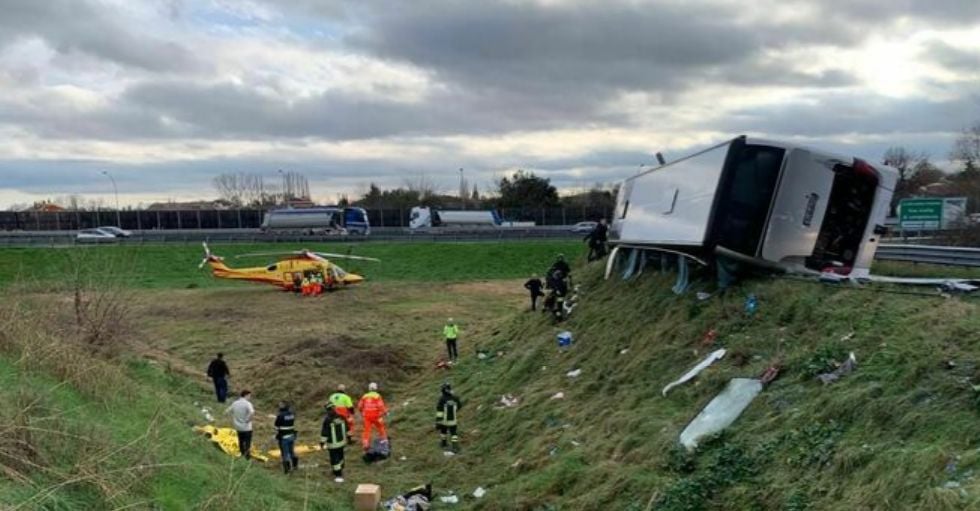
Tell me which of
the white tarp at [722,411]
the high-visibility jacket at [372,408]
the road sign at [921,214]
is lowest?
the high-visibility jacket at [372,408]

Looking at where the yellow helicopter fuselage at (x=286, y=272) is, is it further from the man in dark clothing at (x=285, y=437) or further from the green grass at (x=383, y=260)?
the man in dark clothing at (x=285, y=437)

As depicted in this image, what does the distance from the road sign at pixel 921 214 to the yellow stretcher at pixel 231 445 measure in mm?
26223

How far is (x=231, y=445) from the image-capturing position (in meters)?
11.9

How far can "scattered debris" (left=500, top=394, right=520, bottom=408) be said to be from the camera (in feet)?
42.8

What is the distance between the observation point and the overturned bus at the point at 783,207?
34.6 ft

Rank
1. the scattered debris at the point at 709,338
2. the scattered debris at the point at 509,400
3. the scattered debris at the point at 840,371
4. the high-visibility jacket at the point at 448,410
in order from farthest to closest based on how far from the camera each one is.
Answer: the scattered debris at the point at 509,400
the high-visibility jacket at the point at 448,410
the scattered debris at the point at 709,338
the scattered debris at the point at 840,371

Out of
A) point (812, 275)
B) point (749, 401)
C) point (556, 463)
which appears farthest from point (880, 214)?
point (556, 463)

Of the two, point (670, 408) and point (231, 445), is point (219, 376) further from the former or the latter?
point (670, 408)

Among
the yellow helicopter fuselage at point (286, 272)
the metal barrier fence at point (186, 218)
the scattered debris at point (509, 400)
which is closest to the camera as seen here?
the scattered debris at point (509, 400)

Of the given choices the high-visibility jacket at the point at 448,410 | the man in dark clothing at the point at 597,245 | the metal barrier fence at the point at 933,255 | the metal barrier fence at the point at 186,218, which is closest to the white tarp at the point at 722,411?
the high-visibility jacket at the point at 448,410

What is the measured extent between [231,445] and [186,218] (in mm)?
70558

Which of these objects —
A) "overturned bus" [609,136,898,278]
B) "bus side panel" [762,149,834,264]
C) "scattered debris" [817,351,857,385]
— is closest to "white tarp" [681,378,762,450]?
"scattered debris" [817,351,857,385]

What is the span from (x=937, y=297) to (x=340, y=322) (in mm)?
21179

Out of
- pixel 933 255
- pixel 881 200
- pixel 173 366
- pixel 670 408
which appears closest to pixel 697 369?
pixel 670 408
